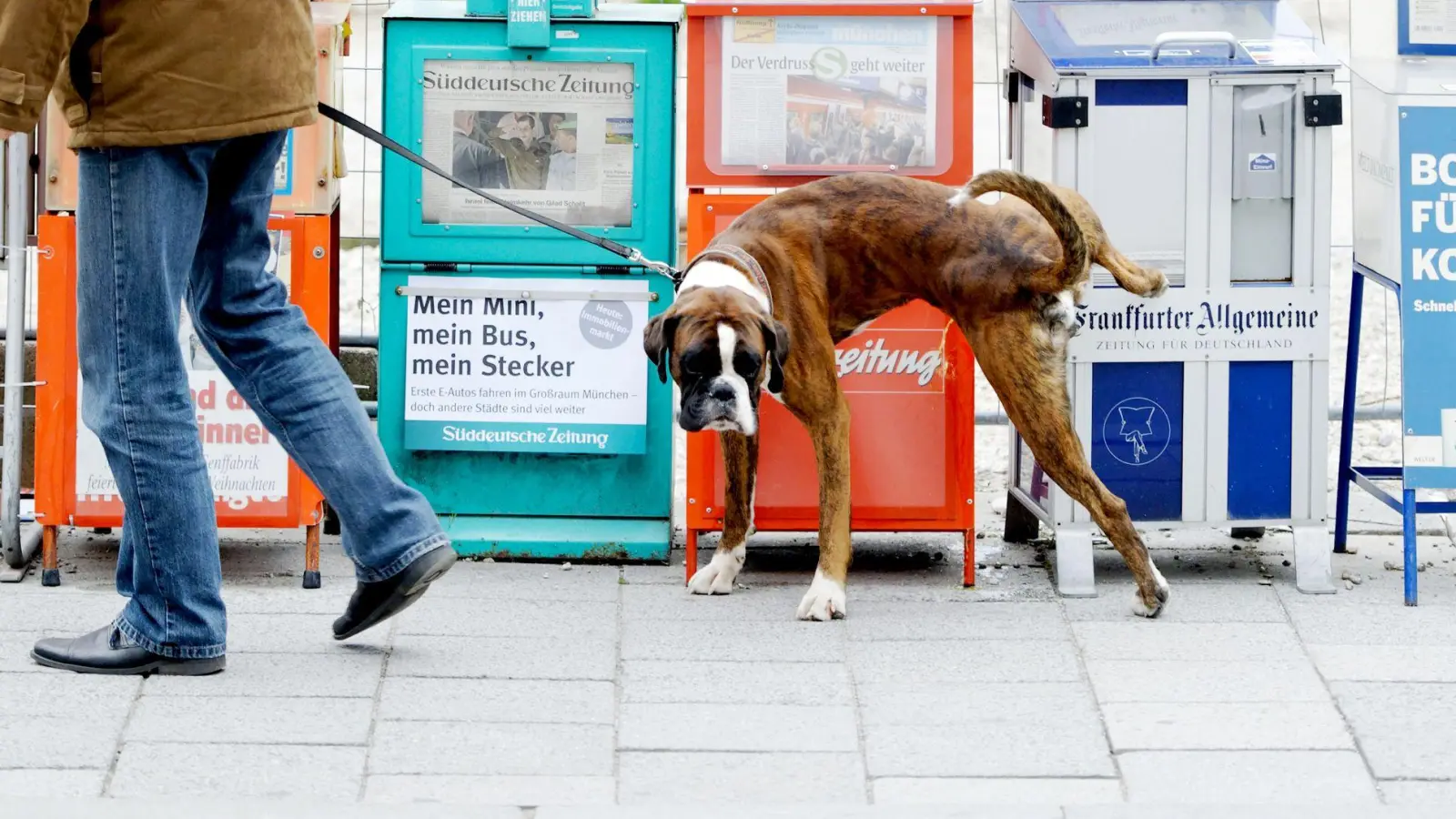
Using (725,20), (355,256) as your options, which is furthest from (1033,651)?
(355,256)

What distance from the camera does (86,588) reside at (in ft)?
17.4

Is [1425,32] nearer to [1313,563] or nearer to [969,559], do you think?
[1313,563]

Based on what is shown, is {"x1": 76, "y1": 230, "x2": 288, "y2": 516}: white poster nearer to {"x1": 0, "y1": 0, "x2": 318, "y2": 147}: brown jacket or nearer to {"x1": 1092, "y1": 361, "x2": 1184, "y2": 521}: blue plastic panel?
{"x1": 0, "y1": 0, "x2": 318, "y2": 147}: brown jacket

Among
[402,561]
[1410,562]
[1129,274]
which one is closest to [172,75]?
[402,561]

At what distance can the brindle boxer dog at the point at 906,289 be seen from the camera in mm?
4965

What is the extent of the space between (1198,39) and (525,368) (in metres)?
2.01

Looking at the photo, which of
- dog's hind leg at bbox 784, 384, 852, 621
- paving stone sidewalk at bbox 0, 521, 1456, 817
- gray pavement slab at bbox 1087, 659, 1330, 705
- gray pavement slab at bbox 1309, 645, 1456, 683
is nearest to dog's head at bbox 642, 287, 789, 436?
dog's hind leg at bbox 784, 384, 852, 621

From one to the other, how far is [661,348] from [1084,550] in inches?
50.7

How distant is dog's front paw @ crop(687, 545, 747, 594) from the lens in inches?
210

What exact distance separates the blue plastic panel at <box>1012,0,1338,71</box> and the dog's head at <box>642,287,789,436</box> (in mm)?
1100

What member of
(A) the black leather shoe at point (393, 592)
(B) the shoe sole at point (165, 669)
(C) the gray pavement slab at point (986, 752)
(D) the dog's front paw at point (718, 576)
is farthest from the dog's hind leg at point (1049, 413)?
(B) the shoe sole at point (165, 669)

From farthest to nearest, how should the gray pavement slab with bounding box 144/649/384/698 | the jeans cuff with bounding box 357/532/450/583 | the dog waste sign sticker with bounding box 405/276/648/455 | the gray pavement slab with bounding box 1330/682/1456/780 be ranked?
the dog waste sign sticker with bounding box 405/276/648/455
the jeans cuff with bounding box 357/532/450/583
the gray pavement slab with bounding box 144/649/384/698
the gray pavement slab with bounding box 1330/682/1456/780

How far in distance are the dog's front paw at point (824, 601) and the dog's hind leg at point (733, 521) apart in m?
0.29

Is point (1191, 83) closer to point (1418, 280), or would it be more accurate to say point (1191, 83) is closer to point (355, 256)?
point (1418, 280)
